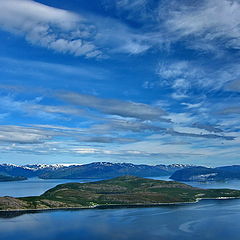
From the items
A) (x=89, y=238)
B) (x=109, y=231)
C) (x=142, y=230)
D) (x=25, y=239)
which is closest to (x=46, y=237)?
(x=25, y=239)

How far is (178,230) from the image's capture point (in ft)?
654

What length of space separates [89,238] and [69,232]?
21156 millimetres

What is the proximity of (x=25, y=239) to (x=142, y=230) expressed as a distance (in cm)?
7030

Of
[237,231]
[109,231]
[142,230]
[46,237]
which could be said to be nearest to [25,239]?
[46,237]

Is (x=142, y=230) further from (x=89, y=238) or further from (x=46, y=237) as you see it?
(x=46, y=237)

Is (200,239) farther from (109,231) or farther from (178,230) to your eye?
(109,231)

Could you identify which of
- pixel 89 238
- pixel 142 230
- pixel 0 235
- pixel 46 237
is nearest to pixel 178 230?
pixel 142 230

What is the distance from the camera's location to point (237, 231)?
193 meters

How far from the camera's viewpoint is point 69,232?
193 m

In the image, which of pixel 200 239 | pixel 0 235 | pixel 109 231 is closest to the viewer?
pixel 200 239

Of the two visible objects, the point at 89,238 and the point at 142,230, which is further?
the point at 142,230

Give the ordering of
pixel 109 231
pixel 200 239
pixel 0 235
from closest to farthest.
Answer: pixel 200 239 < pixel 0 235 < pixel 109 231

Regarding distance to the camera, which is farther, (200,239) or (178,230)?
(178,230)

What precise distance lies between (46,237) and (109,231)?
127 ft
